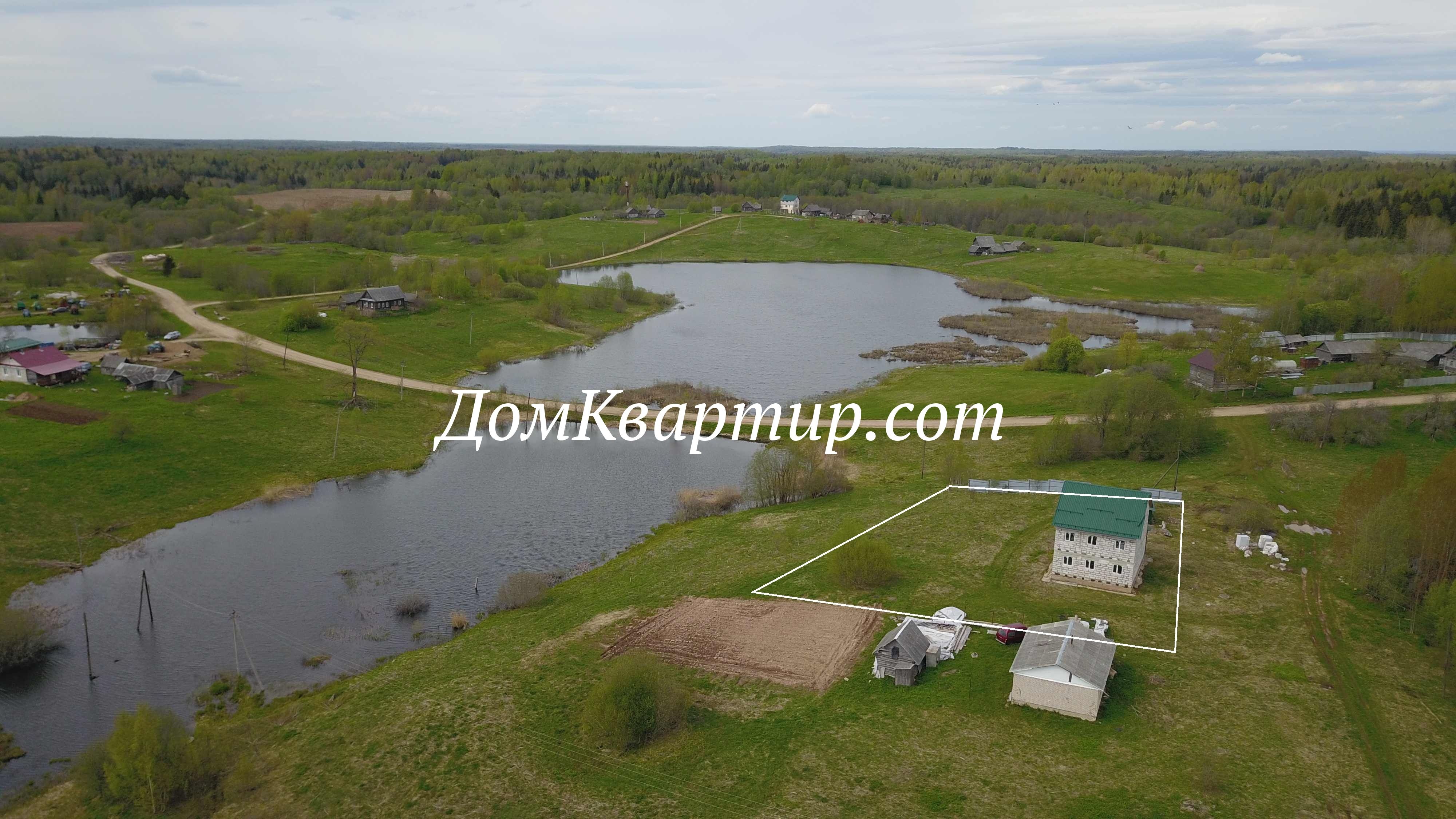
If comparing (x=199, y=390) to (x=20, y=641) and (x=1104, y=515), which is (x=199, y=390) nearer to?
(x=20, y=641)

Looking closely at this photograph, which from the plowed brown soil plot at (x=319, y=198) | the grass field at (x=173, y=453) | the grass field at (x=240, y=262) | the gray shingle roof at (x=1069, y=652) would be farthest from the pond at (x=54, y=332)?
the plowed brown soil plot at (x=319, y=198)

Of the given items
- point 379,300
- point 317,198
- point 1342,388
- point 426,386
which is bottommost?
point 426,386

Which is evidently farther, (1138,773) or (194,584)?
(194,584)

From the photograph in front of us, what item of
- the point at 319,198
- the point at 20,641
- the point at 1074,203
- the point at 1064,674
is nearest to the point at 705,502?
the point at 1064,674

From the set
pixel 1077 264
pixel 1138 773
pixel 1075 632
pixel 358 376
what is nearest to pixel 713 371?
pixel 358 376

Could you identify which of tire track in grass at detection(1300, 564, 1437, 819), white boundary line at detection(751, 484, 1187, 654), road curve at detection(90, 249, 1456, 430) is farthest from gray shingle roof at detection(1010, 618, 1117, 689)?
road curve at detection(90, 249, 1456, 430)

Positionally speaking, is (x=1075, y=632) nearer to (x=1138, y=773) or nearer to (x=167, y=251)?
(x=1138, y=773)
